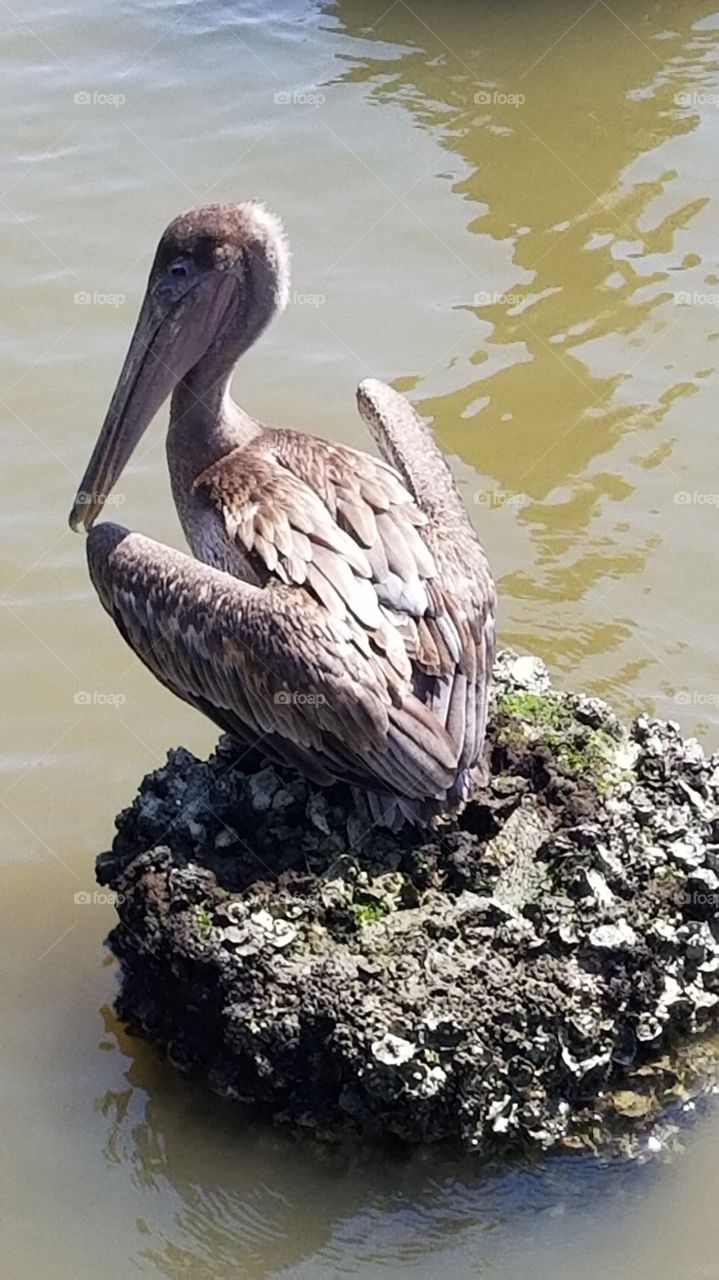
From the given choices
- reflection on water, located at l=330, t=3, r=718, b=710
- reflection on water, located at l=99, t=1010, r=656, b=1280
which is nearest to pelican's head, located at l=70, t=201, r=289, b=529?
reflection on water, located at l=330, t=3, r=718, b=710

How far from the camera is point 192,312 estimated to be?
682 centimetres

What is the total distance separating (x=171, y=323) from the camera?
683cm

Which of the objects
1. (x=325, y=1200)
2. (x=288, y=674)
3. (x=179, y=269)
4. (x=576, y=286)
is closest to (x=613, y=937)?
(x=325, y=1200)

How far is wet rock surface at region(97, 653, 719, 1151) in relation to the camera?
554cm

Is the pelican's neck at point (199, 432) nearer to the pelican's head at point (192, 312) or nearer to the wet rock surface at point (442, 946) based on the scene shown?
the pelican's head at point (192, 312)

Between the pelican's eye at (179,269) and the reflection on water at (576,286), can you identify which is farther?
the reflection on water at (576,286)

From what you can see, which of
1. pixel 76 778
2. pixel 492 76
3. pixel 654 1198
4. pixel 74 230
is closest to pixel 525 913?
pixel 654 1198

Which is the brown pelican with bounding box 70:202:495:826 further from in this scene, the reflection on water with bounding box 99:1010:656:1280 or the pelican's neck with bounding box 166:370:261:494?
the reflection on water with bounding box 99:1010:656:1280

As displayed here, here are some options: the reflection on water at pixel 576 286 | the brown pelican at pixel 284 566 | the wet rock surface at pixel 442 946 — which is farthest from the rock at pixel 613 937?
the reflection on water at pixel 576 286

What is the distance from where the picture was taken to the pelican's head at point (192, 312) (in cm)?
676

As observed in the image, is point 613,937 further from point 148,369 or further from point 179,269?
point 179,269

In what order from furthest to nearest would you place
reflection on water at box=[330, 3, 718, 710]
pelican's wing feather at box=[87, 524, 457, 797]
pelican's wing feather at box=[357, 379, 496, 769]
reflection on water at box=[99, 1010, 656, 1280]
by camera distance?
reflection on water at box=[330, 3, 718, 710] → pelican's wing feather at box=[357, 379, 496, 769] → pelican's wing feather at box=[87, 524, 457, 797] → reflection on water at box=[99, 1010, 656, 1280]

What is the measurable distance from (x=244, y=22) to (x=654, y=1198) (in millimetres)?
9796

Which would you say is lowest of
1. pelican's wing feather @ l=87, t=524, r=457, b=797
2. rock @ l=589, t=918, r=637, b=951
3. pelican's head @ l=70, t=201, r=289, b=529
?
rock @ l=589, t=918, r=637, b=951
